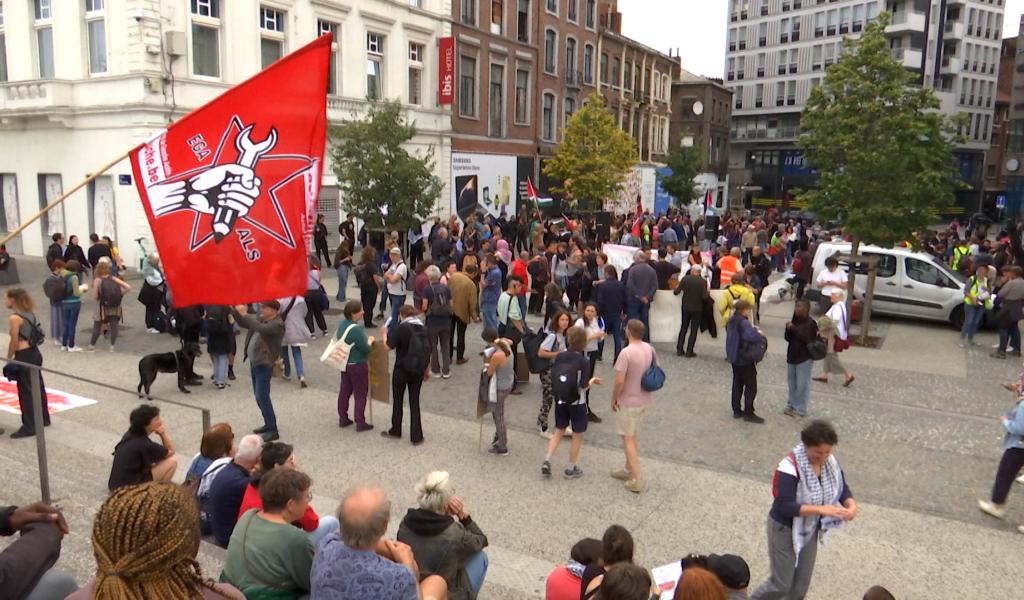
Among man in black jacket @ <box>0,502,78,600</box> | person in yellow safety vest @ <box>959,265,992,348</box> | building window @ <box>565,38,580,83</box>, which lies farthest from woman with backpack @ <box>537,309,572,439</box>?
building window @ <box>565,38,580,83</box>

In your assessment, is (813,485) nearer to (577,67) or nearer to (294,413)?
(294,413)

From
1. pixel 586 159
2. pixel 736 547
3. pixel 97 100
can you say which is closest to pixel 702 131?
pixel 586 159

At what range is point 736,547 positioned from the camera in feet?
20.8

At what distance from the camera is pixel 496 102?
114ft

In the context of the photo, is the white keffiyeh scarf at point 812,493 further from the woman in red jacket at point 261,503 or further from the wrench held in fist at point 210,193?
the wrench held in fist at point 210,193

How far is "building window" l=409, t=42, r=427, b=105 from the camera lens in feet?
97.0

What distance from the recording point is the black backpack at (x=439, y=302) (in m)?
11.3

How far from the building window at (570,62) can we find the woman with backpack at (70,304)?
31123 millimetres

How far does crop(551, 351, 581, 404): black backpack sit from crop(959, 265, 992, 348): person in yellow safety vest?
10350 millimetres

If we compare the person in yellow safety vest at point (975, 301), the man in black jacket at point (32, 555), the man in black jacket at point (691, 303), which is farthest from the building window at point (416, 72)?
the man in black jacket at point (32, 555)

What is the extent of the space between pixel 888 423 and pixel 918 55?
198ft

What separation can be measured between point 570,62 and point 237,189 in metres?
37.1

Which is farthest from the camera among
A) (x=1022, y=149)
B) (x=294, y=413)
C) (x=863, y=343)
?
(x=1022, y=149)

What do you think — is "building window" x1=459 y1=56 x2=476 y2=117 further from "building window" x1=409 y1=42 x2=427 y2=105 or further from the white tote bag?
the white tote bag
